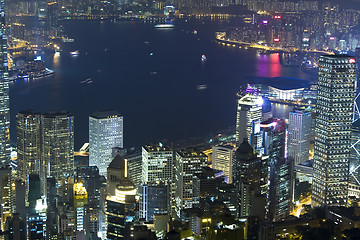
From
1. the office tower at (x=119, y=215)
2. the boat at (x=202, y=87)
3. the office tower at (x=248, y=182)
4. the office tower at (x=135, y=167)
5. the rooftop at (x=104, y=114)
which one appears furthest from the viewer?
the boat at (x=202, y=87)

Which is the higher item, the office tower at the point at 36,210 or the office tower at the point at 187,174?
the office tower at the point at 187,174

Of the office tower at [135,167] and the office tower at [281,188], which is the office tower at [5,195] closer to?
the office tower at [135,167]

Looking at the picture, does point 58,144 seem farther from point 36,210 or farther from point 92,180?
point 36,210

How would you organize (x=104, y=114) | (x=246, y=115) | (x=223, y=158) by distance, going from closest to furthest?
1. (x=223, y=158)
2. (x=104, y=114)
3. (x=246, y=115)

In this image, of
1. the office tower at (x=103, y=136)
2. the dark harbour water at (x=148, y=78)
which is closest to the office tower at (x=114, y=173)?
the office tower at (x=103, y=136)

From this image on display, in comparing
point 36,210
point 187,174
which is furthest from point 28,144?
point 187,174

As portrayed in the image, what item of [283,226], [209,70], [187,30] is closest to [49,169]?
[283,226]
